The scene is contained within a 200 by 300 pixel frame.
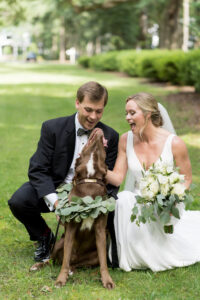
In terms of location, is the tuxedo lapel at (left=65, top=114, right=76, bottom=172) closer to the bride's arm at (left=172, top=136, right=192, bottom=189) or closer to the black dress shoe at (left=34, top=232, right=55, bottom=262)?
the black dress shoe at (left=34, top=232, right=55, bottom=262)

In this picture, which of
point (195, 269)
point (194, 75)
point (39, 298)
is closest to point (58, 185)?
point (39, 298)

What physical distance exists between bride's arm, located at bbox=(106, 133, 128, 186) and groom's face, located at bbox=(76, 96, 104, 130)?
20.0 inches

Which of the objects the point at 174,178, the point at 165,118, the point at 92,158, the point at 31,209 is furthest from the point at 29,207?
the point at 165,118

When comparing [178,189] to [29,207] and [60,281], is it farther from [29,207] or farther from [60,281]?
[29,207]

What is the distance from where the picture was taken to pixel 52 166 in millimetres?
4480

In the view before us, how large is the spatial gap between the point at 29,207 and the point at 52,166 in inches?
18.8

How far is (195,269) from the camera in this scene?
435 cm

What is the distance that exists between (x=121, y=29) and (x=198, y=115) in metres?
40.6

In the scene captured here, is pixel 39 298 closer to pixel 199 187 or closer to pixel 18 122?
pixel 199 187

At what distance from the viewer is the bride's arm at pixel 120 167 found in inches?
174

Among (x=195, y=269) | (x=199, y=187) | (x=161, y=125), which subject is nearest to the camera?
(x=195, y=269)

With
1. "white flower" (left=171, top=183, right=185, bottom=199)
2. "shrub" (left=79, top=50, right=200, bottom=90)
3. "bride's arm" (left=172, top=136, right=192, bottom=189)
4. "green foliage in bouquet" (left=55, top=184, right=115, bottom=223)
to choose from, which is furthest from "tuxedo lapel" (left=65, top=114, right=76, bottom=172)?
"shrub" (left=79, top=50, right=200, bottom=90)

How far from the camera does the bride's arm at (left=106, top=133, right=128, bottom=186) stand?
14.5ft

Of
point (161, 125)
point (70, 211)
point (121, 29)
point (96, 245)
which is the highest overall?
point (121, 29)
